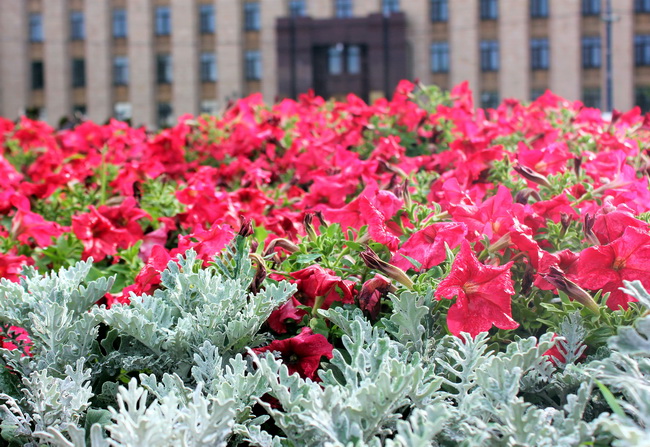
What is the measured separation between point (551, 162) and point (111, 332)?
1327mm

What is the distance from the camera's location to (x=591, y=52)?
2812 cm

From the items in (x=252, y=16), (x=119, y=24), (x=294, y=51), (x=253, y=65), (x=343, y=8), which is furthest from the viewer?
(x=119, y=24)

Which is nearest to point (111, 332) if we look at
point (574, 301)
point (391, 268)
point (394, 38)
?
point (391, 268)

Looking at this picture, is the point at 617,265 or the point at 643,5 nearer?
the point at 617,265

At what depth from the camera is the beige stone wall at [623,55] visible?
2738cm

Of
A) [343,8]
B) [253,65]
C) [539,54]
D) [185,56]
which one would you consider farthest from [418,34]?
[185,56]

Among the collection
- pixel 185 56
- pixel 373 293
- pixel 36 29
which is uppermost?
pixel 36 29

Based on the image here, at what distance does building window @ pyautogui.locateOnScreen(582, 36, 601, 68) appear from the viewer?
1096 inches

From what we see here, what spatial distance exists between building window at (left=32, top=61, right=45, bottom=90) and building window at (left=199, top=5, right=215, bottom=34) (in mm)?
7203

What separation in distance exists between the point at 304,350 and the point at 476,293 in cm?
34

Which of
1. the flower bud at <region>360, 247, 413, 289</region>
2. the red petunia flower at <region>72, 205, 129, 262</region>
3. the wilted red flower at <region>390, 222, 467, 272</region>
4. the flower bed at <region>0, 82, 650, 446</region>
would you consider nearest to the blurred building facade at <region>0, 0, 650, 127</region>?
the red petunia flower at <region>72, 205, 129, 262</region>

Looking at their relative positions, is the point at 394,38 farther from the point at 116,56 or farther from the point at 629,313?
the point at 629,313

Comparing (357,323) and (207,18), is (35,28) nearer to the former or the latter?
(207,18)

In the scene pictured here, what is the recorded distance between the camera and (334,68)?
2912cm
